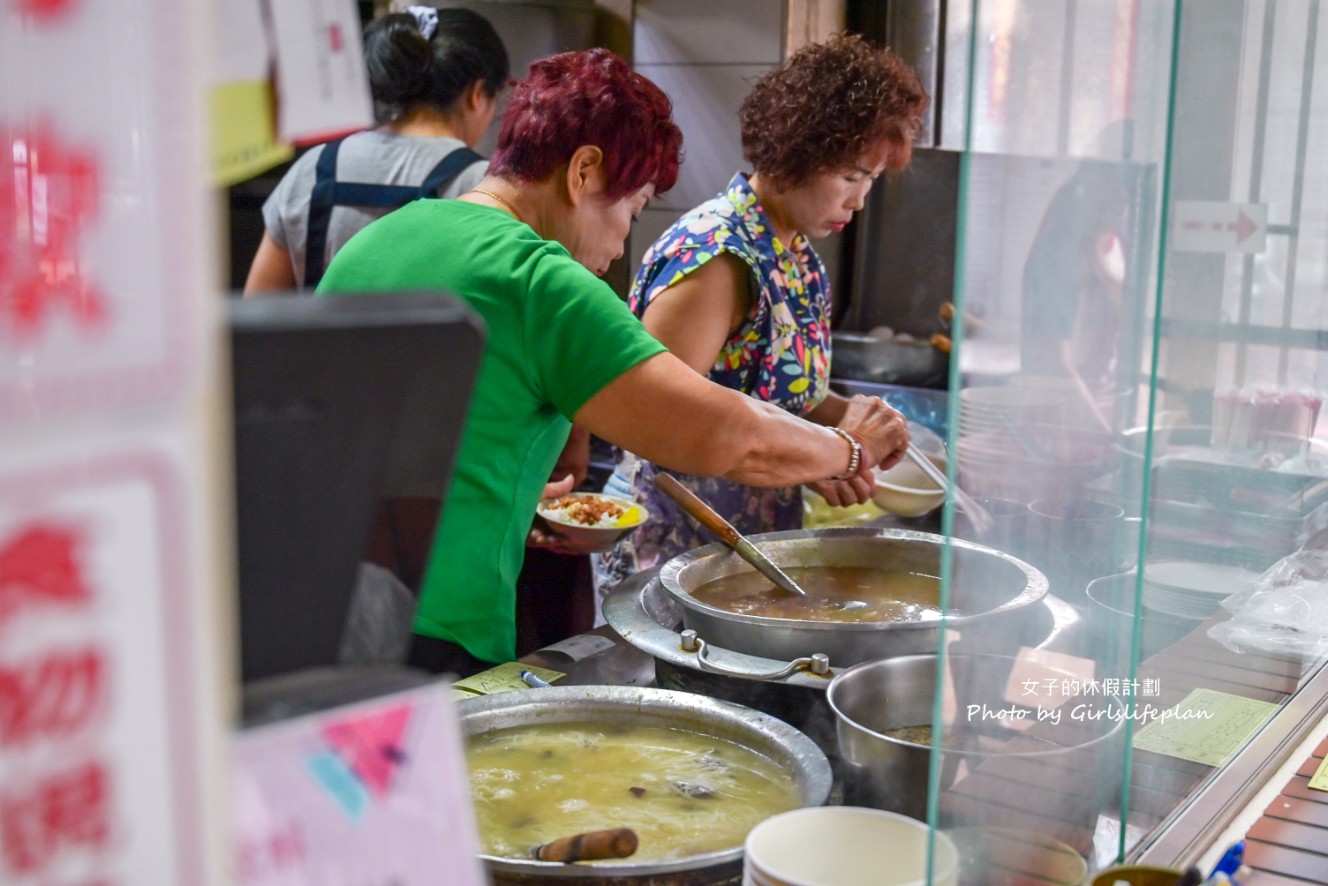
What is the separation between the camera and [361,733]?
1.86 ft

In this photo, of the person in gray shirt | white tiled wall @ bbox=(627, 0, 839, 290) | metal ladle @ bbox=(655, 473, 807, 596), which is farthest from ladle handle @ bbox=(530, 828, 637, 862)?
white tiled wall @ bbox=(627, 0, 839, 290)

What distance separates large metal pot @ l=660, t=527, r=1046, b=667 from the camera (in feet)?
3.27

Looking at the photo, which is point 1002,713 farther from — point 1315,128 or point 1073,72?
point 1315,128

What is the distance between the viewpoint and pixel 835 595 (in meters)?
2.13

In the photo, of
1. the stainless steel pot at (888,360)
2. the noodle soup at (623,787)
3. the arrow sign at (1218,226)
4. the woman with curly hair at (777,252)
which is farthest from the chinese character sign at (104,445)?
the stainless steel pot at (888,360)

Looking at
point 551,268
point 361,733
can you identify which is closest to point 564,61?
point 551,268

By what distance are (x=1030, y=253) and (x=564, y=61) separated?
3.92 ft

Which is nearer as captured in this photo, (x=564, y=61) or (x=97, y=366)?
(x=97, y=366)

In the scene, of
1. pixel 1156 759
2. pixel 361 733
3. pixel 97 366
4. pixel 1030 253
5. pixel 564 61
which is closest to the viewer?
pixel 97 366

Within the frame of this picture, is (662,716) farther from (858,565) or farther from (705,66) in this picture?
(705,66)

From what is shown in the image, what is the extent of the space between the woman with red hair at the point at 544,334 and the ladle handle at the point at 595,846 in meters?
0.68

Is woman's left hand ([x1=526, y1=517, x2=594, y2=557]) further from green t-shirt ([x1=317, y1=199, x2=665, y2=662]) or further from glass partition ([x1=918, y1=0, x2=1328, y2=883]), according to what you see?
glass partition ([x1=918, y1=0, x2=1328, y2=883])

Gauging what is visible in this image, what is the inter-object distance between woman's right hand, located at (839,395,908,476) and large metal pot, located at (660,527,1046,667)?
0.27m

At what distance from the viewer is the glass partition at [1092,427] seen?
3.22ft
